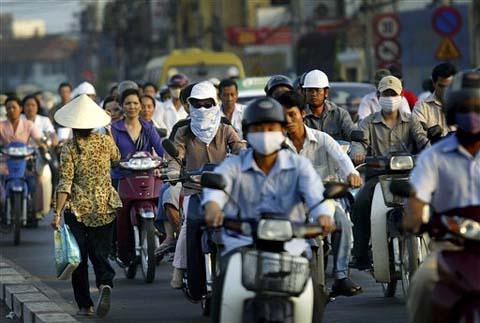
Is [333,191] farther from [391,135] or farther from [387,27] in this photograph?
[387,27]

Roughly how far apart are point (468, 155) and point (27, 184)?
511 inches

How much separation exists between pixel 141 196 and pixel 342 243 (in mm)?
3849

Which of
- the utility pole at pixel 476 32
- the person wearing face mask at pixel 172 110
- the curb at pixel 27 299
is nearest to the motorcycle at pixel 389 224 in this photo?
the curb at pixel 27 299

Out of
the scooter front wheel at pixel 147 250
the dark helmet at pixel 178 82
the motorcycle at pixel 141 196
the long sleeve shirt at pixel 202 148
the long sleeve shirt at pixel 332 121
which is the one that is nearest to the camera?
the long sleeve shirt at pixel 202 148

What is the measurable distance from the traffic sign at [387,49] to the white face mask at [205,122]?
61.8ft

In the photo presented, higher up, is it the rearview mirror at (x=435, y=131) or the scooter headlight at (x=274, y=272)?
the rearview mirror at (x=435, y=131)

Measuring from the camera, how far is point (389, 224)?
42.3ft

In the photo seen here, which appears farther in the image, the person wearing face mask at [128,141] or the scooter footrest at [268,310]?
the person wearing face mask at [128,141]

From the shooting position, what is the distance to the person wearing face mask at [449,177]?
817 cm

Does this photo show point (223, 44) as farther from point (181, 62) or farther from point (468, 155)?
point (468, 155)

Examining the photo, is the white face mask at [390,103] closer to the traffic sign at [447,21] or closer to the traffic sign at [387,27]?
the traffic sign at [447,21]

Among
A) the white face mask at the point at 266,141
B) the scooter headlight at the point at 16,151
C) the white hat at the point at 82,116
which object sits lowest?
the scooter headlight at the point at 16,151

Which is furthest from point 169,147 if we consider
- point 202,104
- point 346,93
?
point 346,93

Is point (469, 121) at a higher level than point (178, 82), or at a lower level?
higher
